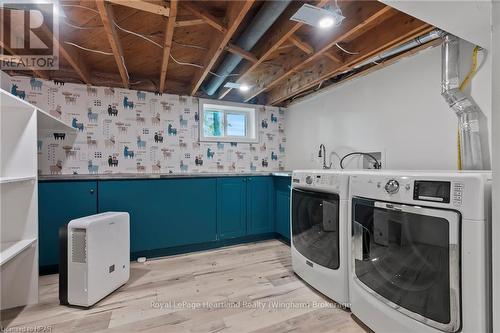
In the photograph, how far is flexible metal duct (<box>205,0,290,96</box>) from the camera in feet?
4.93

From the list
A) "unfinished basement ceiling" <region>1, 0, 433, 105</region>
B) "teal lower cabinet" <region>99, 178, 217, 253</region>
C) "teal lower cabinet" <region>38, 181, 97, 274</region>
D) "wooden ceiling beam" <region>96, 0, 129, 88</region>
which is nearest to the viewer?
"wooden ceiling beam" <region>96, 0, 129, 88</region>

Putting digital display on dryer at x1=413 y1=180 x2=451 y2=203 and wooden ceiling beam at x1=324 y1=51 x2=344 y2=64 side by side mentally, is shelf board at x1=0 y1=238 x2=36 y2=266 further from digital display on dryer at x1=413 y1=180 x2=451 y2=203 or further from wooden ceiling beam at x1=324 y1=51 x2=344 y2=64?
wooden ceiling beam at x1=324 y1=51 x2=344 y2=64

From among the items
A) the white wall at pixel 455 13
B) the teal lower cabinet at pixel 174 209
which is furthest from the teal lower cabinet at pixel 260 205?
the white wall at pixel 455 13

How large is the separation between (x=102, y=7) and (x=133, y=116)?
69.4 inches

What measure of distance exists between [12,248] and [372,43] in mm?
3159

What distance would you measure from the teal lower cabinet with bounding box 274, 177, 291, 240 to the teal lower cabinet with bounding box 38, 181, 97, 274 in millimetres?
2189

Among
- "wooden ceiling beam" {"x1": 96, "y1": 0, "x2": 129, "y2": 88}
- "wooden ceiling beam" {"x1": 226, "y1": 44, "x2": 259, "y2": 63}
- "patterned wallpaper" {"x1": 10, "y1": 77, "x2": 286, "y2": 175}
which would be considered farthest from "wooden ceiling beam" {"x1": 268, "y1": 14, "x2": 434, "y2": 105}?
"wooden ceiling beam" {"x1": 96, "y1": 0, "x2": 129, "y2": 88}

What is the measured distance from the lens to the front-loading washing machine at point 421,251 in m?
1.01

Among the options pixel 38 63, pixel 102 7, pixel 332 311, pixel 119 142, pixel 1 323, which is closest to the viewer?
pixel 102 7

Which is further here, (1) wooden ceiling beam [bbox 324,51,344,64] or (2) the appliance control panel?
(1) wooden ceiling beam [bbox 324,51,344,64]

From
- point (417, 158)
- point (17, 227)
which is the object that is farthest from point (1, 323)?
point (417, 158)

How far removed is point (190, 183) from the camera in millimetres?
2766

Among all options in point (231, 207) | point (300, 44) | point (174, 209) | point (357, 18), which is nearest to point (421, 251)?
point (357, 18)

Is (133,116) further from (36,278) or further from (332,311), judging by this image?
(332,311)
